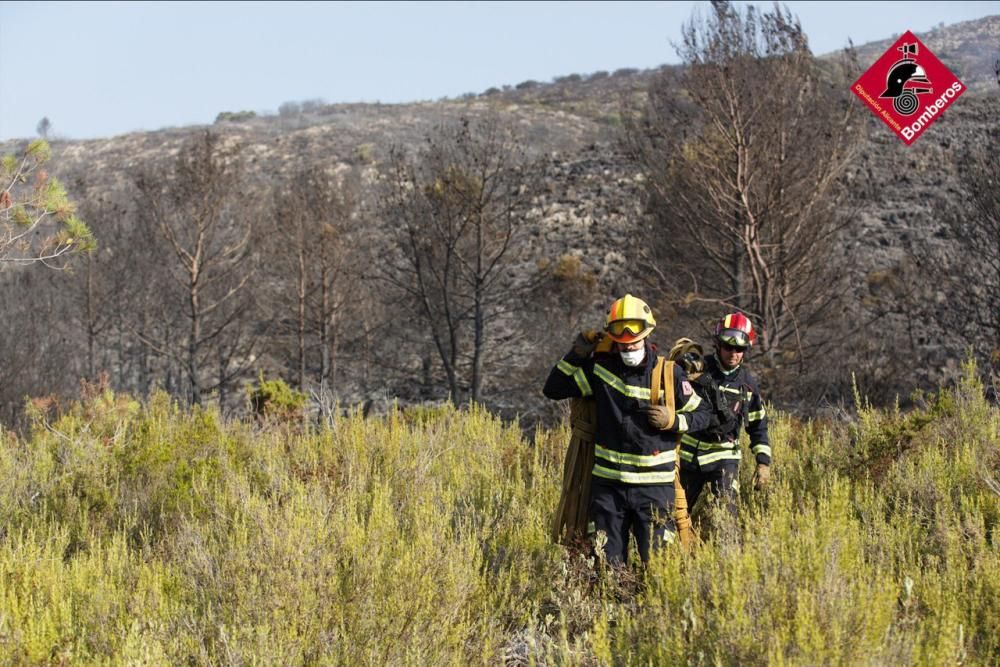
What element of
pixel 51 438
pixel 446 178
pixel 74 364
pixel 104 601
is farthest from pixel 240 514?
pixel 74 364

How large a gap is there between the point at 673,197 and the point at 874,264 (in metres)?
17.0

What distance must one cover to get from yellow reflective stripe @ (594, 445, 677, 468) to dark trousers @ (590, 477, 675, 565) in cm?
13

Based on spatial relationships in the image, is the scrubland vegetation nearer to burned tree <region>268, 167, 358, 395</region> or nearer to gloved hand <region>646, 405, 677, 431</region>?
gloved hand <region>646, 405, 677, 431</region>

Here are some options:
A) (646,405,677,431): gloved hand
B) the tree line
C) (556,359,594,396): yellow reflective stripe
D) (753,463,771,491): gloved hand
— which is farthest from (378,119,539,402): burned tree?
(646,405,677,431): gloved hand

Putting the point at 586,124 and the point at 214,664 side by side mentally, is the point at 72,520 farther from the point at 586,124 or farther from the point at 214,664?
the point at 586,124

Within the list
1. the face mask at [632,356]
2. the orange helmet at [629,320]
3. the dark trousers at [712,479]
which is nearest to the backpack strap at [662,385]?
the face mask at [632,356]

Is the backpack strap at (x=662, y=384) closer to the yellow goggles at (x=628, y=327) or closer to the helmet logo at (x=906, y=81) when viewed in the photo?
the yellow goggles at (x=628, y=327)

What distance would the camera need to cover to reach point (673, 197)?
15.8m

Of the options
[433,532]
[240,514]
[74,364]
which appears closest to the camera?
[433,532]

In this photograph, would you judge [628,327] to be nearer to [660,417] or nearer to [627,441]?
[660,417]

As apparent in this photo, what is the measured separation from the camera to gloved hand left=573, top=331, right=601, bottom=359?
4.70 m

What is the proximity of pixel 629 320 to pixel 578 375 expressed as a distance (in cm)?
50

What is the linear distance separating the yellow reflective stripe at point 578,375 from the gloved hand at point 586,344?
84 millimetres

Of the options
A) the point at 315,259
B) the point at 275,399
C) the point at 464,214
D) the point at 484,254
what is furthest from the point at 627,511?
the point at 315,259
